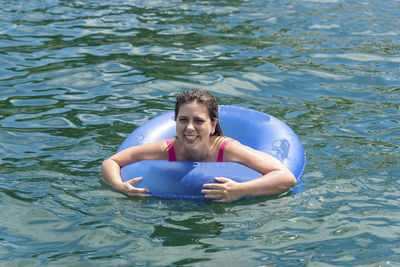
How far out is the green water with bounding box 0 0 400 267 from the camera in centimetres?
397

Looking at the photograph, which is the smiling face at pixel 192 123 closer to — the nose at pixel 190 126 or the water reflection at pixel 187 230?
the nose at pixel 190 126

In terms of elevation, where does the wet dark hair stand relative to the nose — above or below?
above

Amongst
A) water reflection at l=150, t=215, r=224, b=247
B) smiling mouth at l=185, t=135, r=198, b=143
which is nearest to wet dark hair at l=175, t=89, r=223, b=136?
smiling mouth at l=185, t=135, r=198, b=143

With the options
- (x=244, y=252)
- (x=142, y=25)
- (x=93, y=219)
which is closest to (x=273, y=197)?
(x=244, y=252)

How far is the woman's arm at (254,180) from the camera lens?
4430 millimetres

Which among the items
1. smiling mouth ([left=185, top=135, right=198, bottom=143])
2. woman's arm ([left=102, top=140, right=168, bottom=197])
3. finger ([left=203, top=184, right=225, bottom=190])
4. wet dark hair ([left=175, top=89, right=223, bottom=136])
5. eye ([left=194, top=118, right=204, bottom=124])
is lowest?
finger ([left=203, top=184, right=225, bottom=190])

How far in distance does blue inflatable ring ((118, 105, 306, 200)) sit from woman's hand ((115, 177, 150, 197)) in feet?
0.12

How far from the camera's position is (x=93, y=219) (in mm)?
4359

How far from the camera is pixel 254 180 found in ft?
14.7

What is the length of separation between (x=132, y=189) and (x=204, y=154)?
2.11ft

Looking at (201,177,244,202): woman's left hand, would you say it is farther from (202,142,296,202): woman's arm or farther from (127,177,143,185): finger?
(127,177,143,185): finger

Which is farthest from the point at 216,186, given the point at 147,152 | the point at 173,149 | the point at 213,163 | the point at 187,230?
the point at 147,152

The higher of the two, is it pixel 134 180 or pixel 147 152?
pixel 147 152

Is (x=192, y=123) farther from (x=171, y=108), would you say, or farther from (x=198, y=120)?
(x=171, y=108)
